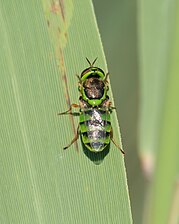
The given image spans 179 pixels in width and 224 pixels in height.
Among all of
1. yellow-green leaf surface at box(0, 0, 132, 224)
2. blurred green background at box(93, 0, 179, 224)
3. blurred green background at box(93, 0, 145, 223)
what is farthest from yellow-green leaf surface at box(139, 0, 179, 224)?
blurred green background at box(93, 0, 145, 223)

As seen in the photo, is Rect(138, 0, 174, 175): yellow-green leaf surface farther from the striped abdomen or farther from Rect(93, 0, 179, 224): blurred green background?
the striped abdomen

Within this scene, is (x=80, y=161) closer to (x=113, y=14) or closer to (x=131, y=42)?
(x=113, y=14)

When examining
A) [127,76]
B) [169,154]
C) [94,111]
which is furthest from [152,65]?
[127,76]

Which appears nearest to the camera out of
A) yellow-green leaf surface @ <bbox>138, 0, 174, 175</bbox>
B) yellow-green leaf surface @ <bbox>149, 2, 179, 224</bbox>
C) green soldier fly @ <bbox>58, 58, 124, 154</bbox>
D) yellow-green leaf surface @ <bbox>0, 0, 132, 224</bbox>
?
yellow-green leaf surface @ <bbox>0, 0, 132, 224</bbox>

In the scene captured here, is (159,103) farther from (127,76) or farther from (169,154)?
(127,76)

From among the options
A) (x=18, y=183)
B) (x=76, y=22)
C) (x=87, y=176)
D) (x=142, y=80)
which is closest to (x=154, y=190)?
(x=87, y=176)

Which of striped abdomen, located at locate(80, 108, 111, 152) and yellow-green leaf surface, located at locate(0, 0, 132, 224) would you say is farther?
striped abdomen, located at locate(80, 108, 111, 152)
